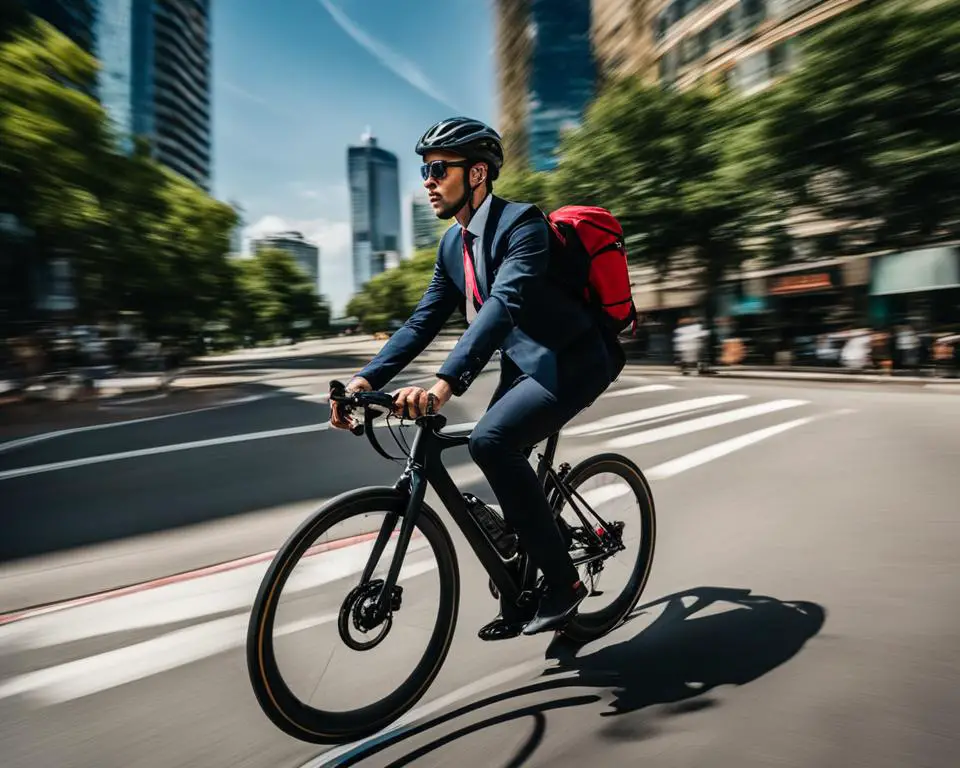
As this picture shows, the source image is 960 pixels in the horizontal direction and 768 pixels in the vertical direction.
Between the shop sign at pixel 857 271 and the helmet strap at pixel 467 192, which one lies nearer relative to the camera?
the helmet strap at pixel 467 192

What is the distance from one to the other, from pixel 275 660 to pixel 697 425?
27.8 ft

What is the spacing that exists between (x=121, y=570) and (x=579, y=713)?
11.1ft

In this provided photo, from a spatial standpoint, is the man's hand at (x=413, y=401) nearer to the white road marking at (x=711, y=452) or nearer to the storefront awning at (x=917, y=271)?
the white road marking at (x=711, y=452)

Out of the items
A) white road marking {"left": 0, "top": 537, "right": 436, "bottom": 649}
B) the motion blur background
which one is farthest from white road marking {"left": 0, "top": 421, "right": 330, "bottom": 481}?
white road marking {"left": 0, "top": 537, "right": 436, "bottom": 649}

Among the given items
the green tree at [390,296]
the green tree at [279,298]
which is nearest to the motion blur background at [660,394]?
the green tree at [279,298]

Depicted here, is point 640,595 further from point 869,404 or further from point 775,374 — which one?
point 775,374

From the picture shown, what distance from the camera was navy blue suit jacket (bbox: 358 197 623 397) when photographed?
2496 mm

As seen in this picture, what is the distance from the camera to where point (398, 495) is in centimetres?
253

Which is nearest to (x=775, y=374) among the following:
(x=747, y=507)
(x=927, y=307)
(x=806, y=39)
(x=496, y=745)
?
(x=927, y=307)

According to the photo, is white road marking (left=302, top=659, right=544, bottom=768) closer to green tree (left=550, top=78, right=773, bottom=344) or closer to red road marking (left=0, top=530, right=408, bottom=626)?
red road marking (left=0, top=530, right=408, bottom=626)

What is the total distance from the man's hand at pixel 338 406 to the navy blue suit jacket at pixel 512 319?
0.04 m

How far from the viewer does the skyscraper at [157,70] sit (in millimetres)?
122188

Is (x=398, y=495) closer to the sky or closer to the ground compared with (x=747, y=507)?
closer to the sky

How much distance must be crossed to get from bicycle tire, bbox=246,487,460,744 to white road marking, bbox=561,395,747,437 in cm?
727
